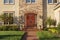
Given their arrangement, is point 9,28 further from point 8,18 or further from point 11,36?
point 11,36

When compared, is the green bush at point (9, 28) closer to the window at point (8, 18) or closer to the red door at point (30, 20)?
the window at point (8, 18)

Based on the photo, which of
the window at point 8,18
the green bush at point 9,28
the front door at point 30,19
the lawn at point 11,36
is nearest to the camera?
the lawn at point 11,36

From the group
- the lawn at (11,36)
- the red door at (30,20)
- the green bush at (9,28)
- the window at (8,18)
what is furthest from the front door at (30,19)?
the lawn at (11,36)

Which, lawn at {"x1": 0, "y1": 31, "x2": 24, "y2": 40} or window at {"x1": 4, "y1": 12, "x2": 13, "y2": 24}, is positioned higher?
window at {"x1": 4, "y1": 12, "x2": 13, "y2": 24}

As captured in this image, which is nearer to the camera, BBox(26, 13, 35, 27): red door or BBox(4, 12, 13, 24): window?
BBox(4, 12, 13, 24): window

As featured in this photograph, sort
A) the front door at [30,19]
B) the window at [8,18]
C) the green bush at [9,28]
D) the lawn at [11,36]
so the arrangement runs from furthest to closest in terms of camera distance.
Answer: the front door at [30,19], the window at [8,18], the green bush at [9,28], the lawn at [11,36]

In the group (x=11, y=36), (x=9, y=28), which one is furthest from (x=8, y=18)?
(x=11, y=36)

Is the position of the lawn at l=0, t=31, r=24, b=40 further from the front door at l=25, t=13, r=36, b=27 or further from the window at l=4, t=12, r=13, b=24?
the front door at l=25, t=13, r=36, b=27

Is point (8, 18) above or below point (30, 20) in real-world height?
above

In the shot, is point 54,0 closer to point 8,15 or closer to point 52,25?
point 52,25

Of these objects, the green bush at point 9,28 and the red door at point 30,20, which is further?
the red door at point 30,20

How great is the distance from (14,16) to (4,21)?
2100 millimetres

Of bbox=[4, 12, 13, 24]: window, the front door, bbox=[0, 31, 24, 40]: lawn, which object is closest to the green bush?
bbox=[4, 12, 13, 24]: window

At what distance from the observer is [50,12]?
129 feet
